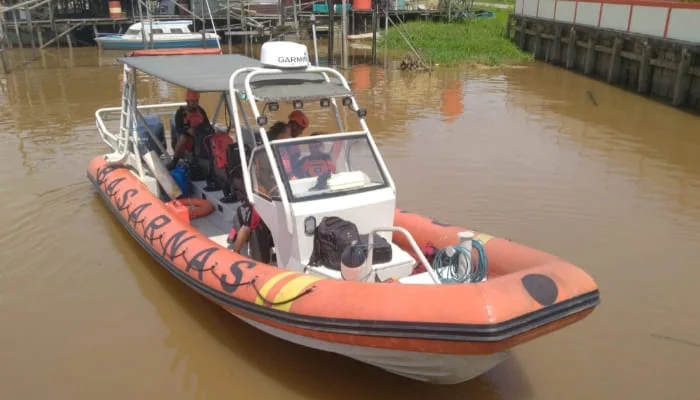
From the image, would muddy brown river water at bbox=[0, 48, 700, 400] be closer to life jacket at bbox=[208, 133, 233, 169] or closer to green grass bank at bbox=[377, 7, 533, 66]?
life jacket at bbox=[208, 133, 233, 169]

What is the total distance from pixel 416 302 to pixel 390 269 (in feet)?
3.06

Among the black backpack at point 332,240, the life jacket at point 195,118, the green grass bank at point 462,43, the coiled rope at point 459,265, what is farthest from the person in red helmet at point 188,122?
the green grass bank at point 462,43

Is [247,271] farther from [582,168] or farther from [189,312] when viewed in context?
[582,168]

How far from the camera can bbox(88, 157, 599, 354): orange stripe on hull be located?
335cm

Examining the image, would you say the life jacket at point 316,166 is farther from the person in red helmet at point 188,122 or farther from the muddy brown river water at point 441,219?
the person in red helmet at point 188,122

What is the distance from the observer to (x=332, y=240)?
436 cm

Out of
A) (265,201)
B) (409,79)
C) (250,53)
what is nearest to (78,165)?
(265,201)

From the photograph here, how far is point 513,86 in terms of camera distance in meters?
16.6

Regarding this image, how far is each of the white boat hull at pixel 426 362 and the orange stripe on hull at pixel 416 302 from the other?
10cm

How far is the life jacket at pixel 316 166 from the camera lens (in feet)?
15.6

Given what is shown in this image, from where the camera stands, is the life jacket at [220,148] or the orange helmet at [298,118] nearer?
the orange helmet at [298,118]

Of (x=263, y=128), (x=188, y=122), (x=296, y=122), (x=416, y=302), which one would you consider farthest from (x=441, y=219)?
(x=416, y=302)

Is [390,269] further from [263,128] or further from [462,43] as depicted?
[462,43]

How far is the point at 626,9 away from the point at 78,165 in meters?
13.6
